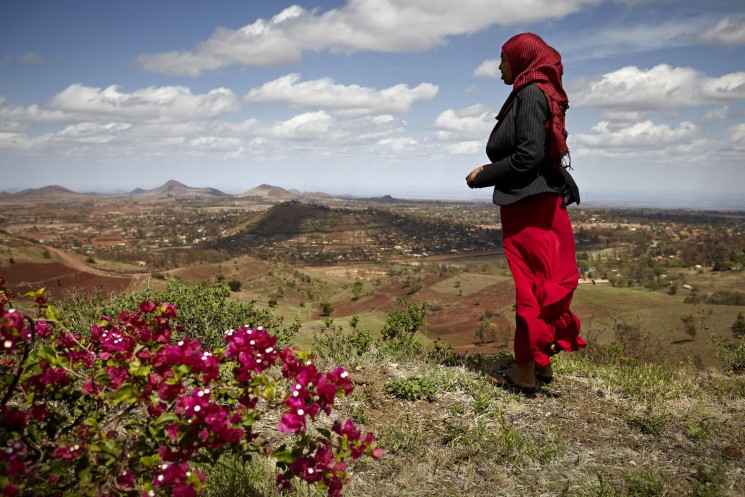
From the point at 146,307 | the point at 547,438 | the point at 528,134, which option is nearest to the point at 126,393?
the point at 146,307

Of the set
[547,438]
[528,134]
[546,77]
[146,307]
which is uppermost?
[546,77]

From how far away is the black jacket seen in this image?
10.5 feet

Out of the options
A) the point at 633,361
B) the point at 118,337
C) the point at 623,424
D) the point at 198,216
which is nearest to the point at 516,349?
the point at 623,424

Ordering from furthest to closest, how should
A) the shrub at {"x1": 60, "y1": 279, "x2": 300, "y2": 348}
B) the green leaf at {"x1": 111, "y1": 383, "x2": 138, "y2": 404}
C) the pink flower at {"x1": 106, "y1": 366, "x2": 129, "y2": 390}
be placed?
the shrub at {"x1": 60, "y1": 279, "x2": 300, "y2": 348} → the pink flower at {"x1": 106, "y1": 366, "x2": 129, "y2": 390} → the green leaf at {"x1": 111, "y1": 383, "x2": 138, "y2": 404}

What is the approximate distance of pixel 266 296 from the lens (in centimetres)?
2872

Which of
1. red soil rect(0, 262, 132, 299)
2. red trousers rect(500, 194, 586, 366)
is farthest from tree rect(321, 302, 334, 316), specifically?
red trousers rect(500, 194, 586, 366)

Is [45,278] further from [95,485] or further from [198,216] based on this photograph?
[198,216]

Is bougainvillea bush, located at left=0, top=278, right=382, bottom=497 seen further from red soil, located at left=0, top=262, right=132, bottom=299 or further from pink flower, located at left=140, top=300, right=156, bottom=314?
red soil, located at left=0, top=262, right=132, bottom=299

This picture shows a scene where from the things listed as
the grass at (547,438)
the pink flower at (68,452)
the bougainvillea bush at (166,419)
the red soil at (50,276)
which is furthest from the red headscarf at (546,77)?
the red soil at (50,276)

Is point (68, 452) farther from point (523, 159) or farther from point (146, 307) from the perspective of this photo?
point (523, 159)

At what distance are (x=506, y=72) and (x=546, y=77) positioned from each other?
402mm

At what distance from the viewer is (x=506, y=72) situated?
361 cm

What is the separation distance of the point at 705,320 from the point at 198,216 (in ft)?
384

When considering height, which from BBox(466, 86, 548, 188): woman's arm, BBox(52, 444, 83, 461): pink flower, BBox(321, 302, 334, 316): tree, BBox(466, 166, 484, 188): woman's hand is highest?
BBox(466, 86, 548, 188): woman's arm
